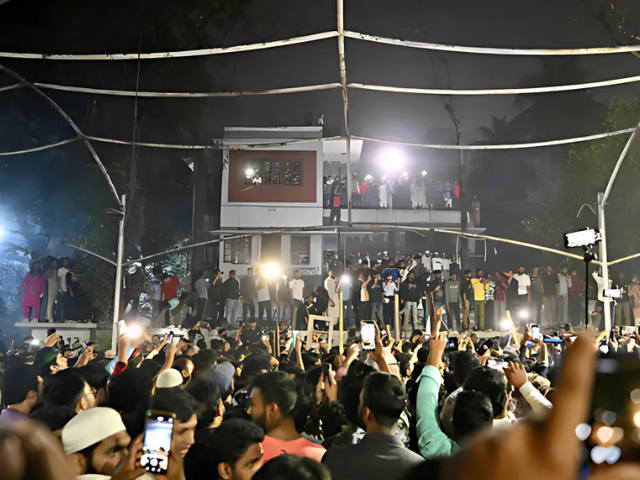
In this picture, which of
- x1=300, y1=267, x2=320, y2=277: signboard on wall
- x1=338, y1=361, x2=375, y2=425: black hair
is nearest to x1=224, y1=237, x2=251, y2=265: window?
x1=300, y1=267, x2=320, y2=277: signboard on wall

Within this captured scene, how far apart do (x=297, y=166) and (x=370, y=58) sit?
584cm

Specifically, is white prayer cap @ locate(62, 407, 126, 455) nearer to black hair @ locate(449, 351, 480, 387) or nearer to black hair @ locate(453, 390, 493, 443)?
black hair @ locate(453, 390, 493, 443)

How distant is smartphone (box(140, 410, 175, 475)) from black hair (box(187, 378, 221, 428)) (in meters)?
0.96

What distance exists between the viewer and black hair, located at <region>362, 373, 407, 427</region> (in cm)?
287

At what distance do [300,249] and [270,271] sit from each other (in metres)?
5.21

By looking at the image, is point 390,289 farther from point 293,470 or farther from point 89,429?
Answer: point 293,470

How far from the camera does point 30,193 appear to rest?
56.1ft

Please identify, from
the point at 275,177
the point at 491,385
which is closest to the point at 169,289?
the point at 275,177

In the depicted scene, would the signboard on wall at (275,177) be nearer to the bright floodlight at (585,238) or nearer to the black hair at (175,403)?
the bright floodlight at (585,238)

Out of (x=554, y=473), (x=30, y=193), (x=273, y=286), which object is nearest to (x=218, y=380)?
(x=554, y=473)

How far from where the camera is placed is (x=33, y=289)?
47.5 feet

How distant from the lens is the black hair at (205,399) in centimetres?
371

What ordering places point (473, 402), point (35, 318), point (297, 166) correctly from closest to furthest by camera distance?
point (473, 402) < point (35, 318) < point (297, 166)

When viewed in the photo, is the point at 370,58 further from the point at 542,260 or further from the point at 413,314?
the point at 542,260
